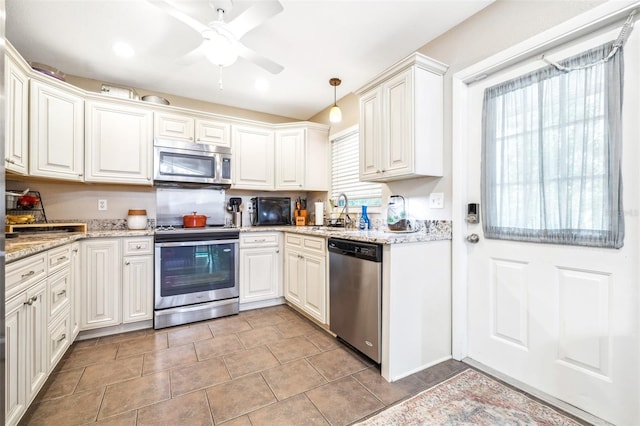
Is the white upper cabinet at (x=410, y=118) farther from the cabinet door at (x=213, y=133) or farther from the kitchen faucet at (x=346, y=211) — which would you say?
the cabinet door at (x=213, y=133)

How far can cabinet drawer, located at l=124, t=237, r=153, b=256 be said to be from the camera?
2.59 metres

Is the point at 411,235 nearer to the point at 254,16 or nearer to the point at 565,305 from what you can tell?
the point at 565,305

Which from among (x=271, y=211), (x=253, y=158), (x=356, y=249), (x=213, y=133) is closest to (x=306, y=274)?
(x=356, y=249)

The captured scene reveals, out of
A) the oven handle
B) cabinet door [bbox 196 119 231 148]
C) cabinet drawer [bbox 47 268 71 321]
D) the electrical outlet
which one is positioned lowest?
cabinet drawer [bbox 47 268 71 321]

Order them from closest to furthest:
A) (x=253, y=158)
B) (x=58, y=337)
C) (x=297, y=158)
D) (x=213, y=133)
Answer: (x=58, y=337) < (x=213, y=133) < (x=253, y=158) < (x=297, y=158)

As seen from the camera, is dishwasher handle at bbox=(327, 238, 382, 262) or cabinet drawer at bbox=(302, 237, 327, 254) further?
cabinet drawer at bbox=(302, 237, 327, 254)

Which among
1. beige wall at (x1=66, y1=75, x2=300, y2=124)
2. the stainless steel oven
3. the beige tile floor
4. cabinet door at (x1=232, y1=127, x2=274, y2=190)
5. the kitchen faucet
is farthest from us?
cabinet door at (x1=232, y1=127, x2=274, y2=190)

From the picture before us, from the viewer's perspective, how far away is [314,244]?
8.75 ft

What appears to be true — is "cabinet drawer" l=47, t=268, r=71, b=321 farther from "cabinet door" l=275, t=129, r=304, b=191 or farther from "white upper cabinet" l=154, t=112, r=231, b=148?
"cabinet door" l=275, t=129, r=304, b=191

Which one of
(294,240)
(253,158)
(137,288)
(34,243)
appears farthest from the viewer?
(253,158)

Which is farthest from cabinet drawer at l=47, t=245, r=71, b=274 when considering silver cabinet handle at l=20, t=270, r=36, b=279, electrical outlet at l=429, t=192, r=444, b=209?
electrical outlet at l=429, t=192, r=444, b=209

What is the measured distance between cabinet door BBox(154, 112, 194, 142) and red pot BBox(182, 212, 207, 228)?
0.88m

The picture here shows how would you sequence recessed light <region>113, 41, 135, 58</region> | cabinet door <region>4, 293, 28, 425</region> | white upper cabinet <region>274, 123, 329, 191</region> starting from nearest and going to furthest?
1. cabinet door <region>4, 293, 28, 425</region>
2. recessed light <region>113, 41, 135, 58</region>
3. white upper cabinet <region>274, 123, 329, 191</region>

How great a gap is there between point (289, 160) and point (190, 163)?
48.0 inches
